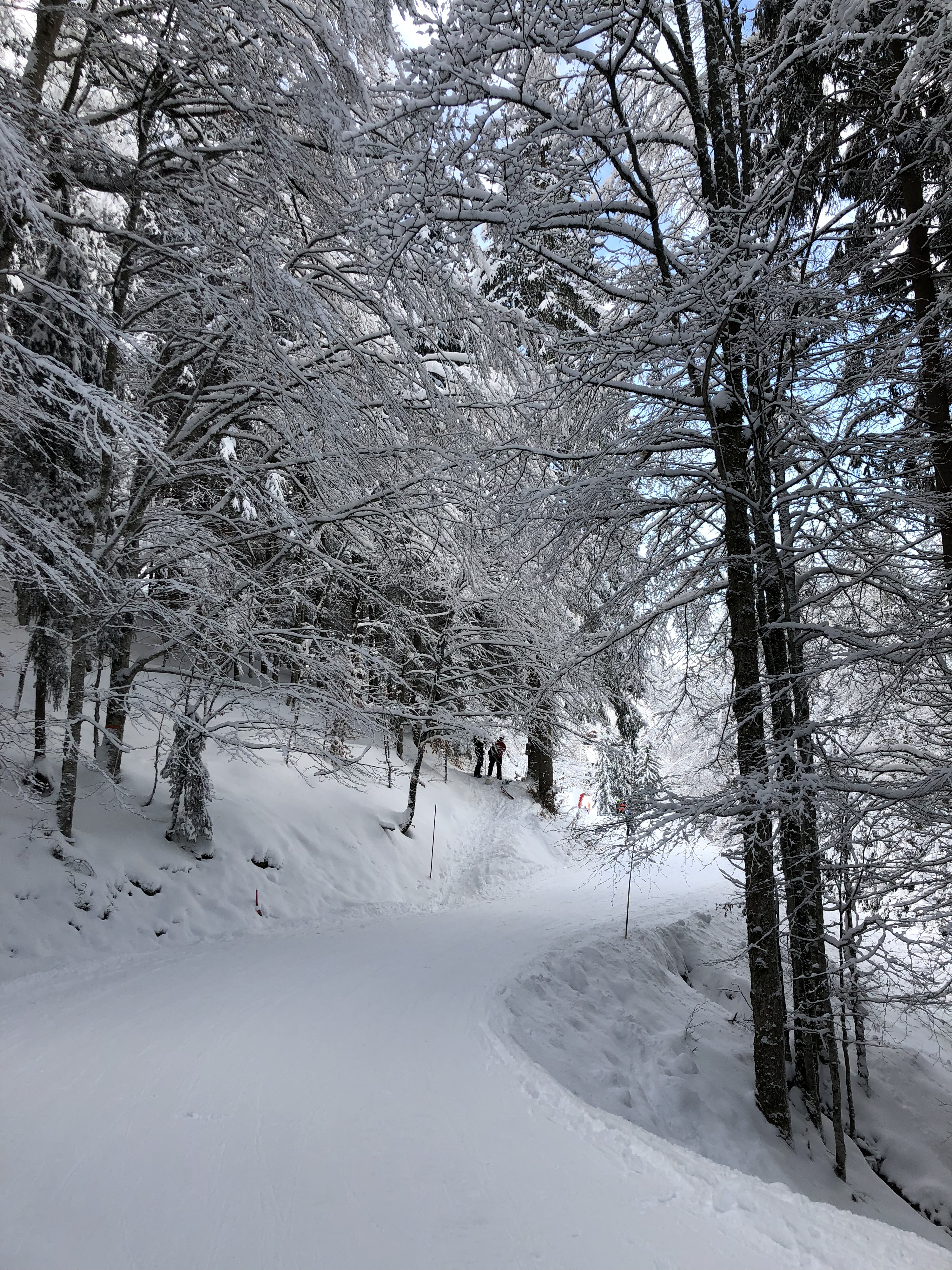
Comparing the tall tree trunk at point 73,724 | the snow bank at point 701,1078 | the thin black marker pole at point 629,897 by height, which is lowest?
the snow bank at point 701,1078

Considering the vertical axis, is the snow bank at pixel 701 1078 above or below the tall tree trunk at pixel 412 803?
below

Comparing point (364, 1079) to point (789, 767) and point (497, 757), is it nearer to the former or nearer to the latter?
point (789, 767)

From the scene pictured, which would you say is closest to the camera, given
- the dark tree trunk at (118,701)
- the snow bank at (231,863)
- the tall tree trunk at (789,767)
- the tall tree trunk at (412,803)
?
the tall tree trunk at (789,767)

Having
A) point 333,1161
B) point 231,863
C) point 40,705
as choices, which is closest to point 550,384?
point 333,1161

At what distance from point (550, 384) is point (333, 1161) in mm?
6553

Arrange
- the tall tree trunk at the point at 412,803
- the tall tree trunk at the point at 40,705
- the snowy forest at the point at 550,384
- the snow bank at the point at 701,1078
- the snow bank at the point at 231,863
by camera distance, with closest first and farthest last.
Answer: the snowy forest at the point at 550,384
the snow bank at the point at 701,1078
the snow bank at the point at 231,863
the tall tree trunk at the point at 40,705
the tall tree trunk at the point at 412,803

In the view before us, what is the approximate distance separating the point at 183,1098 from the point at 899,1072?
8768 mm

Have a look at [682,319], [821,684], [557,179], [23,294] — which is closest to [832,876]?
[821,684]

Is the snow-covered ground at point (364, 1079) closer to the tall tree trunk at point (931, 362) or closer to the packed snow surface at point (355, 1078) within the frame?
the packed snow surface at point (355, 1078)

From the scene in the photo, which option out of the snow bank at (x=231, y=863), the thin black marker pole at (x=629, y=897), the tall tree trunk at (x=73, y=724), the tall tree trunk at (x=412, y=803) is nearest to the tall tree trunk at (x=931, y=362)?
the thin black marker pole at (x=629, y=897)

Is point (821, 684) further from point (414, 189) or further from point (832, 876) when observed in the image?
point (414, 189)

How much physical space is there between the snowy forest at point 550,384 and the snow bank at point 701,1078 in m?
Result: 0.38

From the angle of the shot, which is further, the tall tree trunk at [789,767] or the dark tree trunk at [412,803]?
the dark tree trunk at [412,803]

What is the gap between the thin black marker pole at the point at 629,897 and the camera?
18.1 ft
